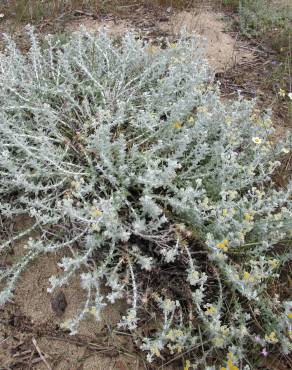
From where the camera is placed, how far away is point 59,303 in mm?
2248

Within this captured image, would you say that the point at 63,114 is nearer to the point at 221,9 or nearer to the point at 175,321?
the point at 175,321

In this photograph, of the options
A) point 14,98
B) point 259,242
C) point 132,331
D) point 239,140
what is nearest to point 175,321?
point 132,331

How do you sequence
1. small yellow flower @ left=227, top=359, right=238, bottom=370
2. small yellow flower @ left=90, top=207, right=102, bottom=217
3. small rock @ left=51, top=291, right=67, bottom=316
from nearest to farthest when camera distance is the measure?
small yellow flower @ left=227, top=359, right=238, bottom=370 < small yellow flower @ left=90, top=207, right=102, bottom=217 < small rock @ left=51, top=291, right=67, bottom=316

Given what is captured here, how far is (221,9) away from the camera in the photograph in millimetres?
4766

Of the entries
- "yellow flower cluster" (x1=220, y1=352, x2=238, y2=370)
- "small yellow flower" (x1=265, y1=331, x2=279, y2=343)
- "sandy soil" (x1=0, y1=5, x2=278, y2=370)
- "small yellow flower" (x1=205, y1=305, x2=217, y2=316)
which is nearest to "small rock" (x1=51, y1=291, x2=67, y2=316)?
"sandy soil" (x1=0, y1=5, x2=278, y2=370)

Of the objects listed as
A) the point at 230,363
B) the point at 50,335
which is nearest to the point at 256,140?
the point at 230,363

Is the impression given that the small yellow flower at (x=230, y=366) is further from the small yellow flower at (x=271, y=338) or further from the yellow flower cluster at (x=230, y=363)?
the small yellow flower at (x=271, y=338)

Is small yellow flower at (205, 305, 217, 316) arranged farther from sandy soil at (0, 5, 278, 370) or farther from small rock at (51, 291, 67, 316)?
small rock at (51, 291, 67, 316)

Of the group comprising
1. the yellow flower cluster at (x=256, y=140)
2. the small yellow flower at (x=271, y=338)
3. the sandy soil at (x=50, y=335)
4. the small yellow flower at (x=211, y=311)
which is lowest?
Answer: the sandy soil at (x=50, y=335)

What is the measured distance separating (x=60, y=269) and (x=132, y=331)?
56 cm

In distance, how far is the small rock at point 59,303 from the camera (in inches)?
87.8

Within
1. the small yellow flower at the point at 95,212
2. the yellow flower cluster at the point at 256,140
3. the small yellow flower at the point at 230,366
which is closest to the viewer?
the small yellow flower at the point at 230,366

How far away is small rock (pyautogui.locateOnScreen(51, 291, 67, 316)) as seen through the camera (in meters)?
2.23

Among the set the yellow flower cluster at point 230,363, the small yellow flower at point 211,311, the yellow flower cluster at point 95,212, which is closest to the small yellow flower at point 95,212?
the yellow flower cluster at point 95,212
